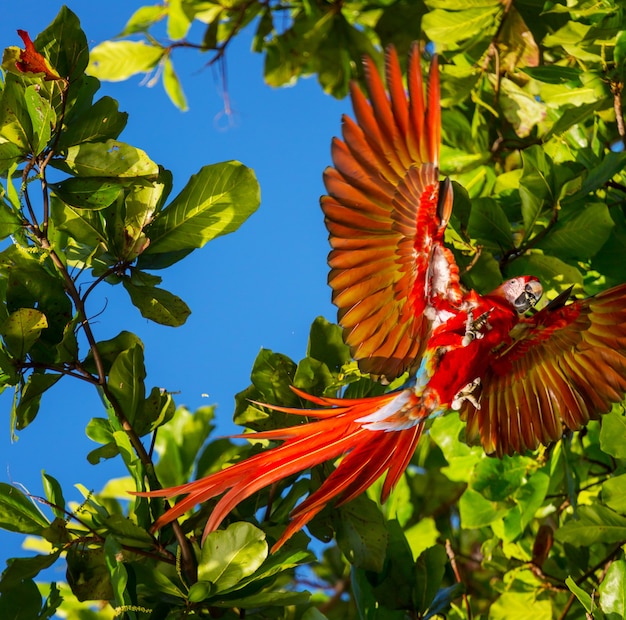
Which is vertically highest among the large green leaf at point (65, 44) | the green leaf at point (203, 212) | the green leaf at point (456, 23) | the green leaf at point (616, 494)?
the green leaf at point (456, 23)

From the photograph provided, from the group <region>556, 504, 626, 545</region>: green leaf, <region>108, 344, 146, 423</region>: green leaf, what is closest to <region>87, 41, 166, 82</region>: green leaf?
<region>108, 344, 146, 423</region>: green leaf

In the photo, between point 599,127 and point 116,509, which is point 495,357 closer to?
point 599,127

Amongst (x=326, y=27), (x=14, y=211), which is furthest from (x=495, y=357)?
(x=326, y=27)

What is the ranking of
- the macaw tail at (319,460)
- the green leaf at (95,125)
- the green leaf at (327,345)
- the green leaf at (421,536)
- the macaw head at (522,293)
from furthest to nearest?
the green leaf at (421,536) < the green leaf at (327,345) < the green leaf at (95,125) < the macaw head at (522,293) < the macaw tail at (319,460)

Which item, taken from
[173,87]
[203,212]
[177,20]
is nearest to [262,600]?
[203,212]

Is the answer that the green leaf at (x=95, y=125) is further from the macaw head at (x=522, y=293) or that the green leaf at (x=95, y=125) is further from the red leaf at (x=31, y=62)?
the macaw head at (x=522, y=293)

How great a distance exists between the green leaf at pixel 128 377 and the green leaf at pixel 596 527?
2.17 feet

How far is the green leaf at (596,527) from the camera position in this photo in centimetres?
134

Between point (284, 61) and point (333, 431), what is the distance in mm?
1492

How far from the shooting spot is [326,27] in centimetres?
224

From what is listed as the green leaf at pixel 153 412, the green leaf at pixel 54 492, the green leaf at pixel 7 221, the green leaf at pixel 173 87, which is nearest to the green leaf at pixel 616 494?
the green leaf at pixel 153 412

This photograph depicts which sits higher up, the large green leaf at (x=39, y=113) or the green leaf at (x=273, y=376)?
the large green leaf at (x=39, y=113)

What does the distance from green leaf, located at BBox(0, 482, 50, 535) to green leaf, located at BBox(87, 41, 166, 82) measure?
129cm

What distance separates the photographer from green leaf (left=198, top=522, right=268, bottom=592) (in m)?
1.11
